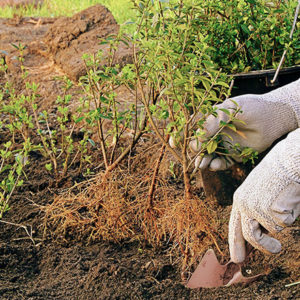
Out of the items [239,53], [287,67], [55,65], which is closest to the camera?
[287,67]

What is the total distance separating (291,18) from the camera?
242 cm

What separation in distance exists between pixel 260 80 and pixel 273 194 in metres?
0.88

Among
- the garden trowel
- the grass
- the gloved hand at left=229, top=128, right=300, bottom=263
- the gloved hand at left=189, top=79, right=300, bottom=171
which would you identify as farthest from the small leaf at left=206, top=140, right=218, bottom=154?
the grass

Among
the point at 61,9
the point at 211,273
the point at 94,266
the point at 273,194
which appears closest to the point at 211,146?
the point at 273,194

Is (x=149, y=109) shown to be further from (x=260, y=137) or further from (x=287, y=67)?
(x=287, y=67)

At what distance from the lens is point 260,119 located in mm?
2039

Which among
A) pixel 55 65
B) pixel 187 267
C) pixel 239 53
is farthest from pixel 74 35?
pixel 187 267

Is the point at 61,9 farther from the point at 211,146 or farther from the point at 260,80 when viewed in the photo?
the point at 211,146

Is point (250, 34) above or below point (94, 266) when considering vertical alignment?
above

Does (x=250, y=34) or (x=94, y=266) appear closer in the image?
(x=94, y=266)

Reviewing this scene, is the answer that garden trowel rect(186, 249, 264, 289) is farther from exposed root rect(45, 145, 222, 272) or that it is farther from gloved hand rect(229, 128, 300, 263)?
gloved hand rect(229, 128, 300, 263)

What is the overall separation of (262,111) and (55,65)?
309 centimetres

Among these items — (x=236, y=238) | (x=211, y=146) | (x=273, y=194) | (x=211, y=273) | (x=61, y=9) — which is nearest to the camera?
(x=273, y=194)

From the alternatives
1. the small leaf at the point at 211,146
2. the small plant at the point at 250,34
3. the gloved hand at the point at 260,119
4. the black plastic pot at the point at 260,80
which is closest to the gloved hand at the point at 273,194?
the small leaf at the point at 211,146
